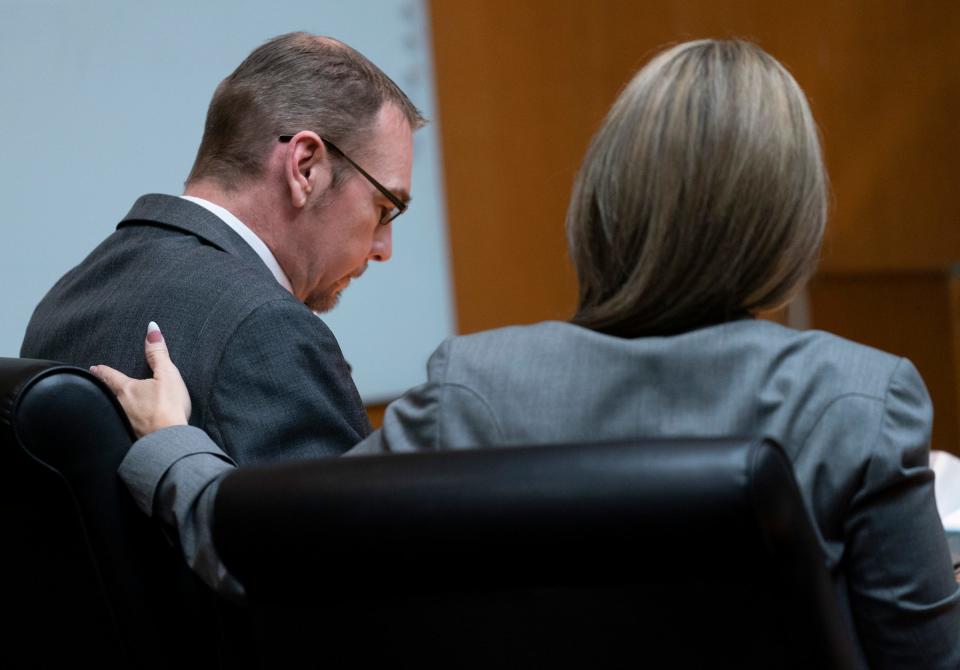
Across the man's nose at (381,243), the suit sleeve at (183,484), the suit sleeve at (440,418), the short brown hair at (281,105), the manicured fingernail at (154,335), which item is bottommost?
the man's nose at (381,243)

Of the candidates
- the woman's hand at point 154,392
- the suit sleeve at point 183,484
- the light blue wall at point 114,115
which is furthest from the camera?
the light blue wall at point 114,115

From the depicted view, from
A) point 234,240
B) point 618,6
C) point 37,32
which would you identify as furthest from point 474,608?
point 618,6

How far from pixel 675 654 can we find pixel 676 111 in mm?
458

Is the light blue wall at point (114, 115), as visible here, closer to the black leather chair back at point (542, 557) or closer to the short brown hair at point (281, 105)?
the short brown hair at point (281, 105)

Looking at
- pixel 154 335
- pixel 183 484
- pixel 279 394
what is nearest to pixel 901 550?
pixel 183 484

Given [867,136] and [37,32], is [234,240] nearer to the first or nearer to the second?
[37,32]

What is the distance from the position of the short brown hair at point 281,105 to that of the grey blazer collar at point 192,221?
0.54 feet

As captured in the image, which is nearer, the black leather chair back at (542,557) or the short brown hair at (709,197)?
the black leather chair back at (542,557)

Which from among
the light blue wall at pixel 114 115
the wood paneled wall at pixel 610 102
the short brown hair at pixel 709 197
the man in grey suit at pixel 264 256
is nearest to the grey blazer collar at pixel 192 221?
the man in grey suit at pixel 264 256

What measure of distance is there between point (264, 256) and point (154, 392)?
570mm

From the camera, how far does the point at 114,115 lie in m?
3.17

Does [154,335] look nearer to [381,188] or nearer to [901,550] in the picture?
[381,188]

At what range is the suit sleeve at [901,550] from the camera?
3.20 feet

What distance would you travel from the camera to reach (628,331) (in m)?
1.06
